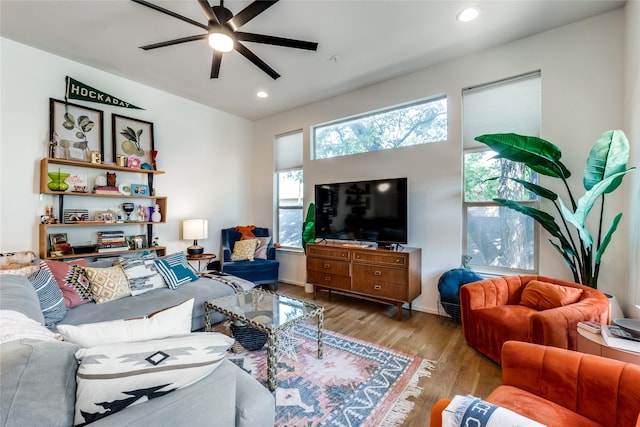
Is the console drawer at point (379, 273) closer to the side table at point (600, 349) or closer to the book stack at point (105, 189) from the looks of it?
the side table at point (600, 349)

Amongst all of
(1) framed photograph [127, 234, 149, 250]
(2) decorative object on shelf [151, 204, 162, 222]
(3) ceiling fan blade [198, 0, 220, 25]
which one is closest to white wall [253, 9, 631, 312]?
(2) decorative object on shelf [151, 204, 162, 222]

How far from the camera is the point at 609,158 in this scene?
2002mm

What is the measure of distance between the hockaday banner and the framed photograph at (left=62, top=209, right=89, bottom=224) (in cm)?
132

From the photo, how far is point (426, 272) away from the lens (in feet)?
10.8

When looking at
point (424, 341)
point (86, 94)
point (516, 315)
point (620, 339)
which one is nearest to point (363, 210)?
point (424, 341)

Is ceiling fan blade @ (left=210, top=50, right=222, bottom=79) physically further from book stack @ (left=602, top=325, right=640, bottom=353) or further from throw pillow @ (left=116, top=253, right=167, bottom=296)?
book stack @ (left=602, top=325, right=640, bottom=353)

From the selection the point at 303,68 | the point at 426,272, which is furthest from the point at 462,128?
the point at 303,68

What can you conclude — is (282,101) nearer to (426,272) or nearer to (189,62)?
(189,62)

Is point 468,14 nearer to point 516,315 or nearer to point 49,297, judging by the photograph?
point 516,315

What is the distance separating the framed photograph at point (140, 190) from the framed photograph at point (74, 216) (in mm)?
555

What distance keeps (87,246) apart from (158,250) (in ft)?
2.61

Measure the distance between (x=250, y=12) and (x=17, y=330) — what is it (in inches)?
83.0

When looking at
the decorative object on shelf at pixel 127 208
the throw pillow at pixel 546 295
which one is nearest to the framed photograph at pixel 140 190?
the decorative object on shelf at pixel 127 208

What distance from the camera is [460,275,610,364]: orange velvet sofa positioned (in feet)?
5.56
